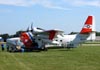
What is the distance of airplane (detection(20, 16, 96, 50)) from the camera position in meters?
39.6

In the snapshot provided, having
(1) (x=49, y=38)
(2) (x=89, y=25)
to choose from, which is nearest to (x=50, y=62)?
(1) (x=49, y=38)

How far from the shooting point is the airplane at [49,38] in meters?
39.6

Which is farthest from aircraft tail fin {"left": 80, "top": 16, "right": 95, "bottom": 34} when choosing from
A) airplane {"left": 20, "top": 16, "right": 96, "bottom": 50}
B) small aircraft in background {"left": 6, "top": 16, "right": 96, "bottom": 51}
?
small aircraft in background {"left": 6, "top": 16, "right": 96, "bottom": 51}

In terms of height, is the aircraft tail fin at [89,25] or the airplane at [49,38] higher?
the aircraft tail fin at [89,25]

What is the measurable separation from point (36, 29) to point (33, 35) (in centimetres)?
89

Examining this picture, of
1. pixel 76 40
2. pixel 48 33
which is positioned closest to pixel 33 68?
pixel 48 33

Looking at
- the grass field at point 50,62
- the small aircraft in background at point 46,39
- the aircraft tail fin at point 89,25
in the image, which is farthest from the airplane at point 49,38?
the grass field at point 50,62

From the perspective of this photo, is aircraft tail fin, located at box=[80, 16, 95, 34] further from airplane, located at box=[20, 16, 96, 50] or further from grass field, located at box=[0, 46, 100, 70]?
grass field, located at box=[0, 46, 100, 70]

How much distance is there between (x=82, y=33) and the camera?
4369cm

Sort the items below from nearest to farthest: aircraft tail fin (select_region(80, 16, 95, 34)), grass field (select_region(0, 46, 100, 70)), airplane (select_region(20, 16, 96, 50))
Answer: grass field (select_region(0, 46, 100, 70)), airplane (select_region(20, 16, 96, 50)), aircraft tail fin (select_region(80, 16, 95, 34))

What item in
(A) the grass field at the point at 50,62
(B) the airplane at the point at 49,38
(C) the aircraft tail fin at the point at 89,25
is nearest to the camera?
(A) the grass field at the point at 50,62

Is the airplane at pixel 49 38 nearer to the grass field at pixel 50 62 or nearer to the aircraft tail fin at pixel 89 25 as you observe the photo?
the aircraft tail fin at pixel 89 25

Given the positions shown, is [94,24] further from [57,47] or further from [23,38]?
[23,38]

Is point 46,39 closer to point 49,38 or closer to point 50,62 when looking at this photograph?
point 49,38
